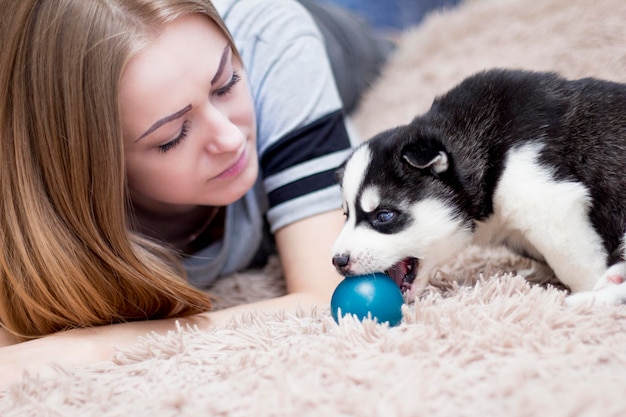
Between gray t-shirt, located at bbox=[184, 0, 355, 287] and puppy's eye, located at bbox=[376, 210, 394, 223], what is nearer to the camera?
puppy's eye, located at bbox=[376, 210, 394, 223]

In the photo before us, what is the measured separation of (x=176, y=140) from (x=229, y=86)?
191 millimetres

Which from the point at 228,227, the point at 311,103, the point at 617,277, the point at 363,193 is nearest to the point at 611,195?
the point at 617,277

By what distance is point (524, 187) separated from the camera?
4.06 ft

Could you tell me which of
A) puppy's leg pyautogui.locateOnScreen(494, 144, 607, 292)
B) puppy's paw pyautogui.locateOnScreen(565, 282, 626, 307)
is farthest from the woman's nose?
puppy's paw pyautogui.locateOnScreen(565, 282, 626, 307)

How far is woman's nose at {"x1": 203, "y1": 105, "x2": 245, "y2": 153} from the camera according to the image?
1.43 meters

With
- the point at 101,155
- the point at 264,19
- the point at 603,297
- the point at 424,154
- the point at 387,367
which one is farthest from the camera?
the point at 264,19

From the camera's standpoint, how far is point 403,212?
131cm

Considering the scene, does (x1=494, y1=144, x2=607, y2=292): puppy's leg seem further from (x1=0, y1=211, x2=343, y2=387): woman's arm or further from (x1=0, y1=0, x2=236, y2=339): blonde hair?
(x1=0, y1=0, x2=236, y2=339): blonde hair

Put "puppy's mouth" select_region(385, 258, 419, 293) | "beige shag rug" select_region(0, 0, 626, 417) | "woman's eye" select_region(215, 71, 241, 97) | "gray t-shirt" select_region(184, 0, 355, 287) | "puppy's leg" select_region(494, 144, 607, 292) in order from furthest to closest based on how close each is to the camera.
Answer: "gray t-shirt" select_region(184, 0, 355, 287) → "woman's eye" select_region(215, 71, 241, 97) → "puppy's mouth" select_region(385, 258, 419, 293) → "puppy's leg" select_region(494, 144, 607, 292) → "beige shag rug" select_region(0, 0, 626, 417)

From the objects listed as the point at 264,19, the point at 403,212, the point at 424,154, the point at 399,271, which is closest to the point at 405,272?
the point at 399,271

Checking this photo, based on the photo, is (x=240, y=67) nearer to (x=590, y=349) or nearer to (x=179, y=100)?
(x=179, y=100)

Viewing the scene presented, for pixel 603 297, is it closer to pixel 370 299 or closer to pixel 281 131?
pixel 370 299

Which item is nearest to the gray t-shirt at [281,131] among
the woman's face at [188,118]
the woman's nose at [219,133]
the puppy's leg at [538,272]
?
the woman's face at [188,118]

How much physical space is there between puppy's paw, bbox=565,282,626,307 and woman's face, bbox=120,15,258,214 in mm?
763
